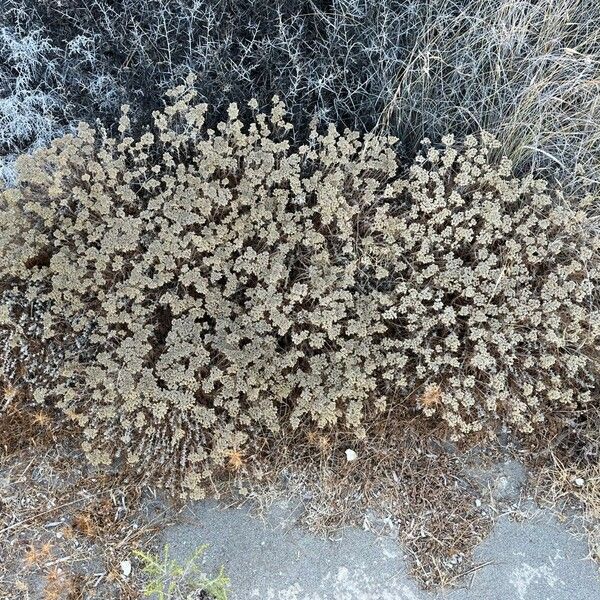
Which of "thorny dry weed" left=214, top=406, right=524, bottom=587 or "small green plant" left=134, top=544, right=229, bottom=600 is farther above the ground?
"thorny dry weed" left=214, top=406, right=524, bottom=587

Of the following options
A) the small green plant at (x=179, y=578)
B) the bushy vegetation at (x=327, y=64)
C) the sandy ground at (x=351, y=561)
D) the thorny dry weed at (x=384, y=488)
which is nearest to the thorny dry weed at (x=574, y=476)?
the sandy ground at (x=351, y=561)

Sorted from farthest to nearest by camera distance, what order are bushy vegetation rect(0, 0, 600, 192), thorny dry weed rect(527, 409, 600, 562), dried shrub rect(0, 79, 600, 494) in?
bushy vegetation rect(0, 0, 600, 192)
thorny dry weed rect(527, 409, 600, 562)
dried shrub rect(0, 79, 600, 494)

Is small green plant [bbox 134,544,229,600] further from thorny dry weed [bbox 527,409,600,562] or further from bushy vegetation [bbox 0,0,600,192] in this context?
bushy vegetation [bbox 0,0,600,192]

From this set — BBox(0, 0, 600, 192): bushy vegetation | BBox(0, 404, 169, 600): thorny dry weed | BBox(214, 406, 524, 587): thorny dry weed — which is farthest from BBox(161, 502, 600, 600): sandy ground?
BBox(0, 0, 600, 192): bushy vegetation

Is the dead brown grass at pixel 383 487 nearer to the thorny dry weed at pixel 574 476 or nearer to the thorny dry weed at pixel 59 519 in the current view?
the thorny dry weed at pixel 574 476

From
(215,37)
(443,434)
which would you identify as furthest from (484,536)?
(215,37)

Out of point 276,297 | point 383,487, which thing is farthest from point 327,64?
point 383,487

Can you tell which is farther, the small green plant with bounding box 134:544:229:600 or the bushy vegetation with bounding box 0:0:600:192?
the bushy vegetation with bounding box 0:0:600:192
